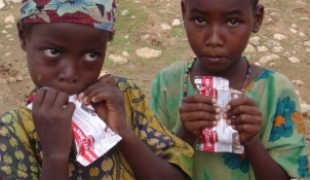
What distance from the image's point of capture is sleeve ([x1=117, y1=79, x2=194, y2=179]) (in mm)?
2178

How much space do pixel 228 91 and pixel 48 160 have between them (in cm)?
72

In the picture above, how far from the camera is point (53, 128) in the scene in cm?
190

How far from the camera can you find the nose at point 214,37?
7.47 ft

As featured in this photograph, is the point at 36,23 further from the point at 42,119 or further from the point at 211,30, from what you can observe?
the point at 211,30

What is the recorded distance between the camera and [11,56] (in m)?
5.43

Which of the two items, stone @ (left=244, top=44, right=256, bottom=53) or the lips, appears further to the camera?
stone @ (left=244, top=44, right=256, bottom=53)

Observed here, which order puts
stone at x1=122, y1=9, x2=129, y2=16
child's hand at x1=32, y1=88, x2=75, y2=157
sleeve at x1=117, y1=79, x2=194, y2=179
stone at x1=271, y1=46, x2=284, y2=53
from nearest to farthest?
child's hand at x1=32, y1=88, x2=75, y2=157 → sleeve at x1=117, y1=79, x2=194, y2=179 → stone at x1=271, y1=46, x2=284, y2=53 → stone at x1=122, y1=9, x2=129, y2=16

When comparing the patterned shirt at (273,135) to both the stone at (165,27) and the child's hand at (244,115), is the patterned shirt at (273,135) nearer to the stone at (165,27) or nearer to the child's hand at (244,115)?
the child's hand at (244,115)

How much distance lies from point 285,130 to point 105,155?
771mm

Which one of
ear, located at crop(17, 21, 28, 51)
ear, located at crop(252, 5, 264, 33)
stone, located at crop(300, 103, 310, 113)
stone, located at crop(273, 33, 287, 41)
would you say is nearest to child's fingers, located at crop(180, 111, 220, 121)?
ear, located at crop(252, 5, 264, 33)

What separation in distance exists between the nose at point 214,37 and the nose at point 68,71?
582 millimetres

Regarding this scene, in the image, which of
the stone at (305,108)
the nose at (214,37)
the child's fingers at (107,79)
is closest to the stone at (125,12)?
the stone at (305,108)

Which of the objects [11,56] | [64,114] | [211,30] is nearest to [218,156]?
[211,30]

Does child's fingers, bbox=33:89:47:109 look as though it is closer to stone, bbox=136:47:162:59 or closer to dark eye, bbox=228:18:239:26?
dark eye, bbox=228:18:239:26
